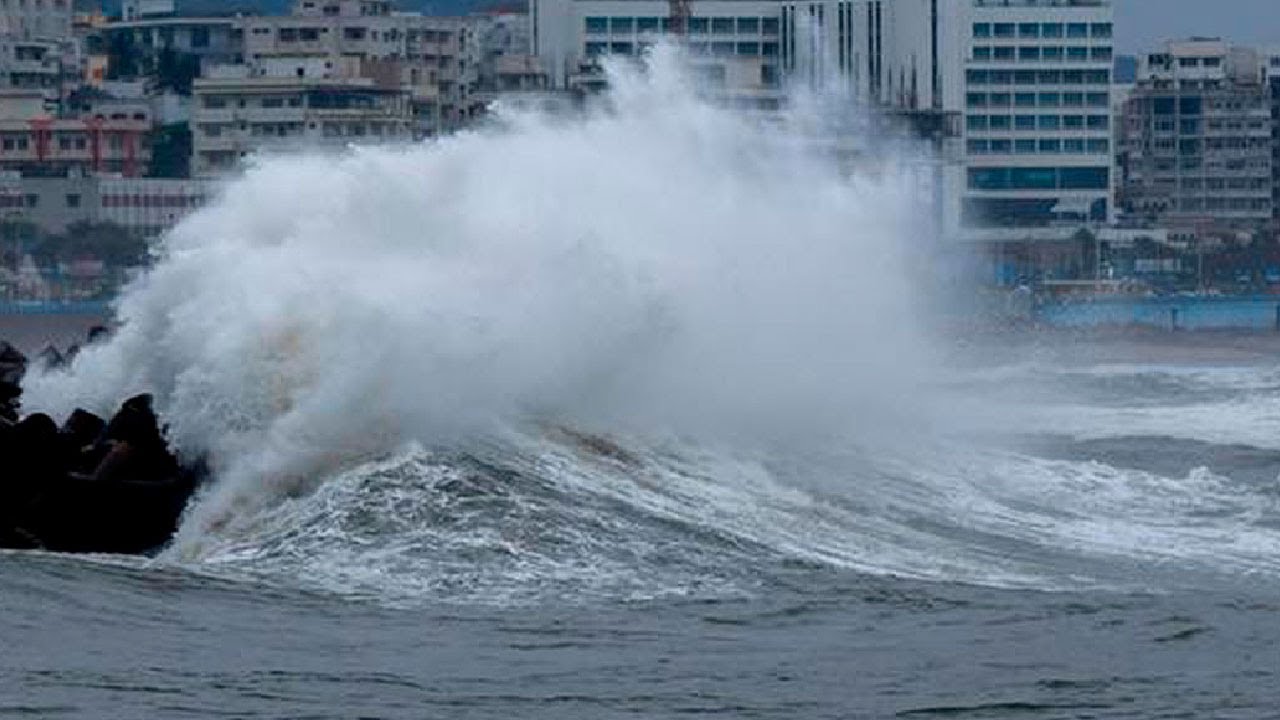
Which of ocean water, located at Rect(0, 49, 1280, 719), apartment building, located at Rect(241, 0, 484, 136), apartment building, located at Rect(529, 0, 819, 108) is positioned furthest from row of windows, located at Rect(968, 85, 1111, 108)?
ocean water, located at Rect(0, 49, 1280, 719)

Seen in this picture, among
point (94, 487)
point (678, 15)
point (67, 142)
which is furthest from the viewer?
point (678, 15)

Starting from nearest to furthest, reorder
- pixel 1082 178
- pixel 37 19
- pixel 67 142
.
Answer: pixel 67 142 → pixel 1082 178 → pixel 37 19

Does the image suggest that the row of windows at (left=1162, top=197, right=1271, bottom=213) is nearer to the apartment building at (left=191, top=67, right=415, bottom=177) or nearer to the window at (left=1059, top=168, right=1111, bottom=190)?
the window at (left=1059, top=168, right=1111, bottom=190)

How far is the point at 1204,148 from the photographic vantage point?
387 ft

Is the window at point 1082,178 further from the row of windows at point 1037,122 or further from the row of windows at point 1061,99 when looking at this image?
the row of windows at point 1061,99

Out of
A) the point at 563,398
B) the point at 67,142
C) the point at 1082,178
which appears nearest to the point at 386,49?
the point at 67,142

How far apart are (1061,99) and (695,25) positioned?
994 centimetres

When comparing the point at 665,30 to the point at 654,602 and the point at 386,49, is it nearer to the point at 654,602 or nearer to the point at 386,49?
the point at 386,49

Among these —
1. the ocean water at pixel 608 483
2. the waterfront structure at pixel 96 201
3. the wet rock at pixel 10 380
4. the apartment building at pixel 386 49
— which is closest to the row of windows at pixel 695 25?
the apartment building at pixel 386 49

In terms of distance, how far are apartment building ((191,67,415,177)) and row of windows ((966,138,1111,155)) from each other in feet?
50.8

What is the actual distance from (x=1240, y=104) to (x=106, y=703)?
10472 centimetres

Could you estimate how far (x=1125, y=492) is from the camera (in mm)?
30047

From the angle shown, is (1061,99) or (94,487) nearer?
(94,487)

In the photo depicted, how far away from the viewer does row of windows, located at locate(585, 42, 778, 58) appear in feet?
326
